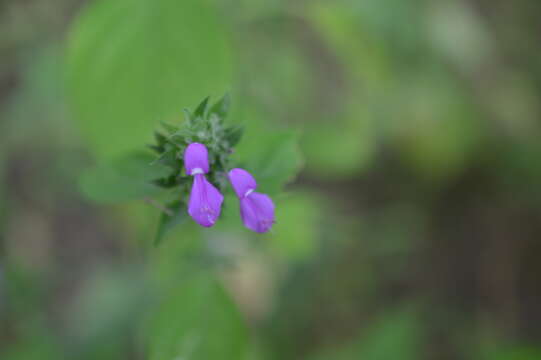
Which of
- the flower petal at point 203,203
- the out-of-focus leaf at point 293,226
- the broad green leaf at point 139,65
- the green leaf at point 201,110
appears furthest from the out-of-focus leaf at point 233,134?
the out-of-focus leaf at point 293,226

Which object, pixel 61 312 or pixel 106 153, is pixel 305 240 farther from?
pixel 61 312

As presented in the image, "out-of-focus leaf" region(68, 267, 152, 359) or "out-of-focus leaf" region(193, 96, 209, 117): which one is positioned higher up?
"out-of-focus leaf" region(68, 267, 152, 359)

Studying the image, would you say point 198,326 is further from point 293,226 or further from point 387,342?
point 387,342

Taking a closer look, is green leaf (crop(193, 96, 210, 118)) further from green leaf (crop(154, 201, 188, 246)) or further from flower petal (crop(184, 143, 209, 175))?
green leaf (crop(154, 201, 188, 246))

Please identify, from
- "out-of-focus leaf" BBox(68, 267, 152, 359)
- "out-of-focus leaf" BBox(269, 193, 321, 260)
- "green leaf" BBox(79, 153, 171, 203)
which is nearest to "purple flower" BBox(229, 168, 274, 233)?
"green leaf" BBox(79, 153, 171, 203)

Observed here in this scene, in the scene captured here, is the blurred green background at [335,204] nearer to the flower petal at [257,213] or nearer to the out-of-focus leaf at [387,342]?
the out-of-focus leaf at [387,342]

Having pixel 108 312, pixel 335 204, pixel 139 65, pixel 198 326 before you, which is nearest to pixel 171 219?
pixel 198 326
